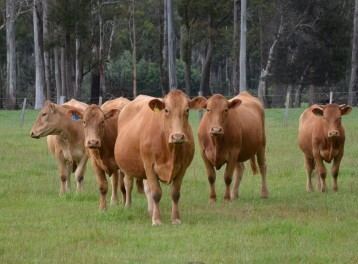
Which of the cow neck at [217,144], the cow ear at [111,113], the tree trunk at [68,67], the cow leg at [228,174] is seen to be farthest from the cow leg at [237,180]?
the tree trunk at [68,67]

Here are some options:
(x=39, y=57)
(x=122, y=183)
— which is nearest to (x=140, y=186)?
(x=122, y=183)

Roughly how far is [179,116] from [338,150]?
16.3 feet

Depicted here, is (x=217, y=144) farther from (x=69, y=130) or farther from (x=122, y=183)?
(x=69, y=130)

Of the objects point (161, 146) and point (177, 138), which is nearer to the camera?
point (177, 138)

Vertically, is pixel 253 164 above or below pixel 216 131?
below

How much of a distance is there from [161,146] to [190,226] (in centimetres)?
111

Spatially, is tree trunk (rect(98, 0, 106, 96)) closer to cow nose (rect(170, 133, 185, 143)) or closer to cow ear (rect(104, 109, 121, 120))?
cow ear (rect(104, 109, 121, 120))

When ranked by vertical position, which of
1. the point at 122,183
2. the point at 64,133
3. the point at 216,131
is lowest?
the point at 122,183

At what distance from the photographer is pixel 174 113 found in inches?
419

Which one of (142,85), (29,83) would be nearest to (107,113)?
(142,85)

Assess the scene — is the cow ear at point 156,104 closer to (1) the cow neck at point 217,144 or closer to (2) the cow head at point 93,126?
(2) the cow head at point 93,126

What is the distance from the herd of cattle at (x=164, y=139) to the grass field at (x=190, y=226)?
1.38 feet

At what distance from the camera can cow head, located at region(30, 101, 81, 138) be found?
1473cm

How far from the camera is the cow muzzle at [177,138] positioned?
1037 cm
